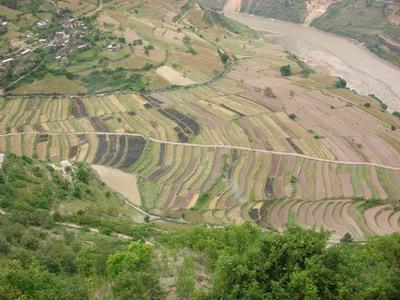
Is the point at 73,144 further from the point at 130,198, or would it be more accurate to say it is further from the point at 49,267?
the point at 49,267

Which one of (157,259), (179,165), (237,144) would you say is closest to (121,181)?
(179,165)

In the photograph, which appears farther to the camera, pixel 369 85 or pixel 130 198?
pixel 369 85

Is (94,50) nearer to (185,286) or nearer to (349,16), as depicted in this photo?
(185,286)

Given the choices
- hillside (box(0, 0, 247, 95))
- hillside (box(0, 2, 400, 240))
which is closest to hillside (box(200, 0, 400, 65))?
hillside (box(0, 2, 400, 240))

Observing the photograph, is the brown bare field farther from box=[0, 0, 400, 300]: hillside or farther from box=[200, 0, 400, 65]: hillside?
box=[200, 0, 400, 65]: hillside

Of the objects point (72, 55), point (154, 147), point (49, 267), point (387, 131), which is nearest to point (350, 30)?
point (387, 131)

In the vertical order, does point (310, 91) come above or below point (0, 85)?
above

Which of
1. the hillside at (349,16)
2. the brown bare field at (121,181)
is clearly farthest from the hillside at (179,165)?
the hillside at (349,16)

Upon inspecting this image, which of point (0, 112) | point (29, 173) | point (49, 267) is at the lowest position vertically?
point (0, 112)

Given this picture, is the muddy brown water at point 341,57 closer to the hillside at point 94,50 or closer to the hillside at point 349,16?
the hillside at point 349,16
